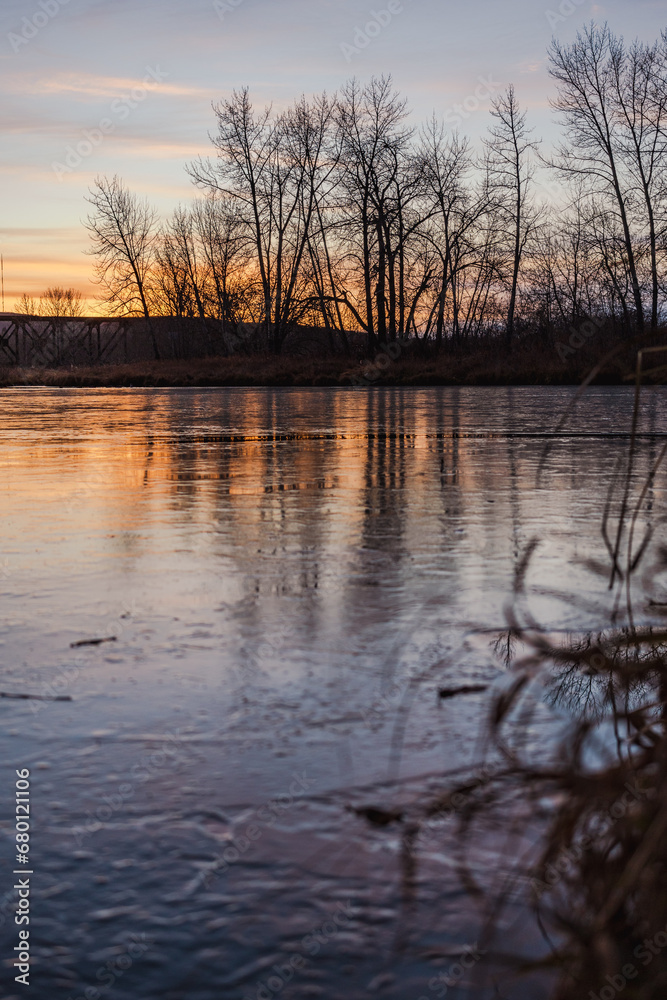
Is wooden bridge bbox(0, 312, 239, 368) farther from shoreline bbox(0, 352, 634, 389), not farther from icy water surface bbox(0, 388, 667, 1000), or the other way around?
icy water surface bbox(0, 388, 667, 1000)

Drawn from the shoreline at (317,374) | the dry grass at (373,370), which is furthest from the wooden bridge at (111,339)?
the dry grass at (373,370)

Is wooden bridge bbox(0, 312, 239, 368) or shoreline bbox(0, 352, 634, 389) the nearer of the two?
shoreline bbox(0, 352, 634, 389)

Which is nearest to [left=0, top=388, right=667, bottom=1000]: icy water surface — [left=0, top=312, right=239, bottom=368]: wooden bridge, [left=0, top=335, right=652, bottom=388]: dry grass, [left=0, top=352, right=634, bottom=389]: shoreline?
[left=0, top=335, right=652, bottom=388]: dry grass

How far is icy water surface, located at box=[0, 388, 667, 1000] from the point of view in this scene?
70.4 inches

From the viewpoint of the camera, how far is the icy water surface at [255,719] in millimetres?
1787

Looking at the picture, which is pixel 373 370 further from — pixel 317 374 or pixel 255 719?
pixel 255 719

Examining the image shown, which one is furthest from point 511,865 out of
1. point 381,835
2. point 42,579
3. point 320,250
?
point 320,250

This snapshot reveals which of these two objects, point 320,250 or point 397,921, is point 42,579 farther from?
point 320,250

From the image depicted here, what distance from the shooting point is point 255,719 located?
282cm

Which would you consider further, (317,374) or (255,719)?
(317,374)

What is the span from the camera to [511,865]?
6.60ft

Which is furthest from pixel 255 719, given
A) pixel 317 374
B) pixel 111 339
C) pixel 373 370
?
pixel 111 339

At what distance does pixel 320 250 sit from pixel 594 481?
39.9m

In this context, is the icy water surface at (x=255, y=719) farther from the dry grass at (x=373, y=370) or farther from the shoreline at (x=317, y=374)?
the shoreline at (x=317, y=374)
